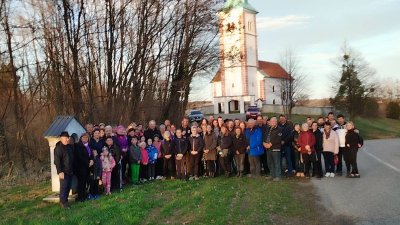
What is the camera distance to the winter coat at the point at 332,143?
12.8 m

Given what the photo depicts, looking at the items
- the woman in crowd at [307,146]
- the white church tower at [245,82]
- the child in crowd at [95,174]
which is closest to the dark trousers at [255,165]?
the woman in crowd at [307,146]

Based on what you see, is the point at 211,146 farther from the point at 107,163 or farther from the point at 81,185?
the point at 81,185

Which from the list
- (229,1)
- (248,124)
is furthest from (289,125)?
(229,1)

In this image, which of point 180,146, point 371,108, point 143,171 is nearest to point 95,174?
point 143,171

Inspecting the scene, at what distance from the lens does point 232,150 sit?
533 inches

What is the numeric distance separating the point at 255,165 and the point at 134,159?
3588 millimetres

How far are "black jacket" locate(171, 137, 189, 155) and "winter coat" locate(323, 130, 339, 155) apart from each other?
408 cm

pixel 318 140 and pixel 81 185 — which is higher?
pixel 318 140

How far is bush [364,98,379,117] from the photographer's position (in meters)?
52.0

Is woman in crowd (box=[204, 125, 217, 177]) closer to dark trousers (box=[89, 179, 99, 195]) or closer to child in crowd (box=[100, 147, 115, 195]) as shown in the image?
child in crowd (box=[100, 147, 115, 195])

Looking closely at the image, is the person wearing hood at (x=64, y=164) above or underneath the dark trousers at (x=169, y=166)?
above

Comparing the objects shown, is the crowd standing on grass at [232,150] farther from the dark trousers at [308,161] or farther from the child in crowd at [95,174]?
the child in crowd at [95,174]

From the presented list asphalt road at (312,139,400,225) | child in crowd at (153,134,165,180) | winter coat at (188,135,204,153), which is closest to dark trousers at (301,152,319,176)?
asphalt road at (312,139,400,225)

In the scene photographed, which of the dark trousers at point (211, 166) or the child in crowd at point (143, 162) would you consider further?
the dark trousers at point (211, 166)
